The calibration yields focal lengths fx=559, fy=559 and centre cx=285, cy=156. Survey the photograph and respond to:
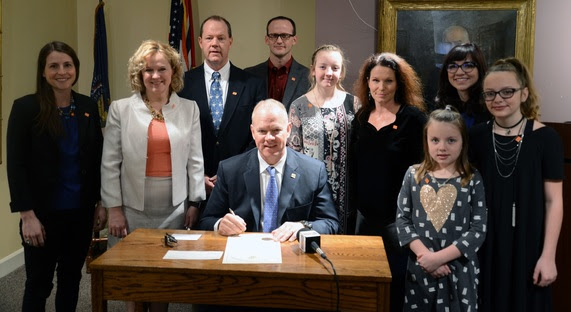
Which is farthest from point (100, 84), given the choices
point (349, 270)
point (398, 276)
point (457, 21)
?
point (349, 270)

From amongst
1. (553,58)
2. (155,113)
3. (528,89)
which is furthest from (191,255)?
(553,58)

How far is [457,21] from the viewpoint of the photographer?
4.65 metres

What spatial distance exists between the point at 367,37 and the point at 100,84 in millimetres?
2816

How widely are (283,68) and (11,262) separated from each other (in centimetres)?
289

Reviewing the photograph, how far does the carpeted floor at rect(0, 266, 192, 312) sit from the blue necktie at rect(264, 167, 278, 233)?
5.33 feet

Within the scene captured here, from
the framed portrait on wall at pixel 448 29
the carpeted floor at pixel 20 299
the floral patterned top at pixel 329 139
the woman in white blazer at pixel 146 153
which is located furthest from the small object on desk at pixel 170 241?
the framed portrait on wall at pixel 448 29

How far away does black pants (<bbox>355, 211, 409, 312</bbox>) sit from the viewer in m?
3.05

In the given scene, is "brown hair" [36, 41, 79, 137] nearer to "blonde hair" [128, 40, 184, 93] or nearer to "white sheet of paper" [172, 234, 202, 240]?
"blonde hair" [128, 40, 184, 93]

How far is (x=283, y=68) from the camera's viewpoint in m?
4.06

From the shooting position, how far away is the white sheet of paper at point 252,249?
220cm

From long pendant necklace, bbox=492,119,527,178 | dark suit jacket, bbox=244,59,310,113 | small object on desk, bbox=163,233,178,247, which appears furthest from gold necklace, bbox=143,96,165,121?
long pendant necklace, bbox=492,119,527,178

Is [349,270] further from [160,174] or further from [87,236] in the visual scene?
[87,236]

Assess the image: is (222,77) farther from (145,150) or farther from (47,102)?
(47,102)

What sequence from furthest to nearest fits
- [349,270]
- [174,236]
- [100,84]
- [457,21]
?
[100,84] < [457,21] < [174,236] < [349,270]
